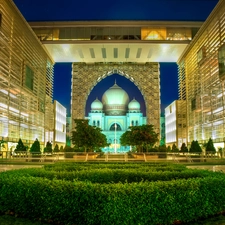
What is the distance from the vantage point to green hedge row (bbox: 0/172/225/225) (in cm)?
550

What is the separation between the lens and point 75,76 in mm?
60219

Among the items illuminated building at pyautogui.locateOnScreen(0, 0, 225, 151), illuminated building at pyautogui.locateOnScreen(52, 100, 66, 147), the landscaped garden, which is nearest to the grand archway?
illuminated building at pyautogui.locateOnScreen(0, 0, 225, 151)

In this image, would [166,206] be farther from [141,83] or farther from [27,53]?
[141,83]

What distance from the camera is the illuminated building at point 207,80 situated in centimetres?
3716

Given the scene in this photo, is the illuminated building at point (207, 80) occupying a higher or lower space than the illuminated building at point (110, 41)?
lower

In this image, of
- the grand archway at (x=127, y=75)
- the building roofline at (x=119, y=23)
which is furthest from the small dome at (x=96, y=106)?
the building roofline at (x=119, y=23)

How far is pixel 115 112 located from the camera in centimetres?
7644

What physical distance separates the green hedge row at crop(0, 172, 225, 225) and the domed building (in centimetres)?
6786

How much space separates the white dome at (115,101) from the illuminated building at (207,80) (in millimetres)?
22976

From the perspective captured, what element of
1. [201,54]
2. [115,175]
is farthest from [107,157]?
[201,54]

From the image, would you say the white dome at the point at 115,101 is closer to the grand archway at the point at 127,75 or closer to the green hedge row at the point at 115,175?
the grand archway at the point at 127,75

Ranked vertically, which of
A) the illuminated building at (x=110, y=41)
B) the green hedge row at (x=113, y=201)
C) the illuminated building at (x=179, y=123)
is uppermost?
the illuminated building at (x=110, y=41)

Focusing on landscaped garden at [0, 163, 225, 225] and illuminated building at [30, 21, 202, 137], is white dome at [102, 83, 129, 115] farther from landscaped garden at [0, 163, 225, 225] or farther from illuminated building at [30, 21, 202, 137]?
landscaped garden at [0, 163, 225, 225]

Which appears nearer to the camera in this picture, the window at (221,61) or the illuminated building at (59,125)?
the window at (221,61)
